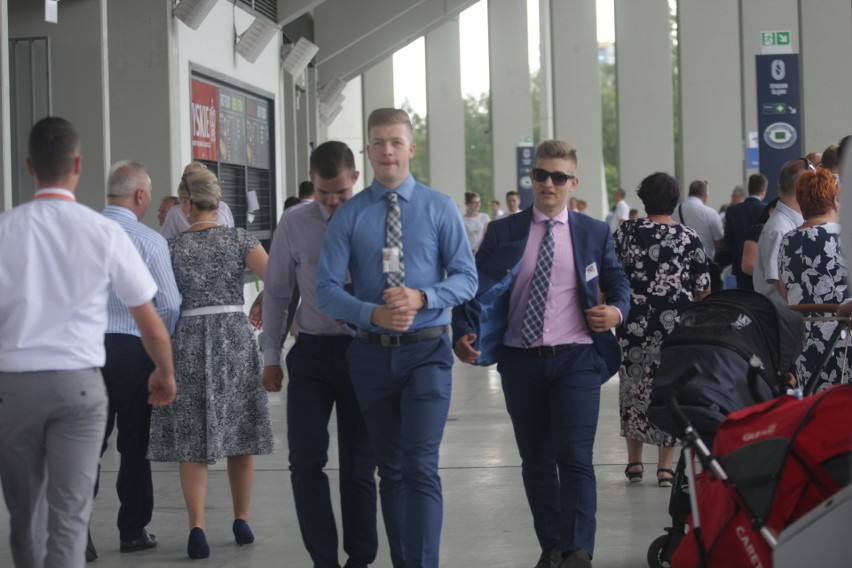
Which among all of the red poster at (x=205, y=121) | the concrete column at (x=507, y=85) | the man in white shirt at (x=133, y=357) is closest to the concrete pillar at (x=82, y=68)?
the red poster at (x=205, y=121)

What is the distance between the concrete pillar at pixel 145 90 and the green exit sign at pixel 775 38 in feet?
25.0

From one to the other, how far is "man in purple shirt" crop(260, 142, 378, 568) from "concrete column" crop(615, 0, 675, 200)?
25181 mm

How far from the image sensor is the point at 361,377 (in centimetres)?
499

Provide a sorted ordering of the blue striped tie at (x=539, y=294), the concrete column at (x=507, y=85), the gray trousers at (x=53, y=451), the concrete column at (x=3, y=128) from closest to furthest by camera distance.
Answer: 1. the gray trousers at (x=53, y=451)
2. the blue striped tie at (x=539, y=294)
3. the concrete column at (x=3, y=128)
4. the concrete column at (x=507, y=85)

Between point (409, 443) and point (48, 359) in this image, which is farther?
point (409, 443)

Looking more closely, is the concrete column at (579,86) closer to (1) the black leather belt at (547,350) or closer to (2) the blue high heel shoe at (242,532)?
(2) the blue high heel shoe at (242,532)

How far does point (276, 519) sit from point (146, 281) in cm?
296

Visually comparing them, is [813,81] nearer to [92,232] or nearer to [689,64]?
[689,64]

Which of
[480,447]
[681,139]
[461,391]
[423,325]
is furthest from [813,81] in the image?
[423,325]

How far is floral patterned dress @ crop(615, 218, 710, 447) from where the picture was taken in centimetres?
704

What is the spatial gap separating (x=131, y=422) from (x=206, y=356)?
53 centimetres

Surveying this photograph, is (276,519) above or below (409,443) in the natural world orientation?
below

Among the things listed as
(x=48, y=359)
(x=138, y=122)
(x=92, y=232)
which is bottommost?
(x=48, y=359)

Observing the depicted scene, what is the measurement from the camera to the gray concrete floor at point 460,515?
19.8 ft
